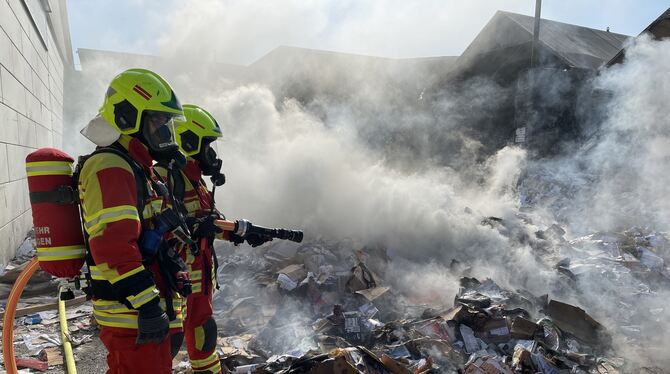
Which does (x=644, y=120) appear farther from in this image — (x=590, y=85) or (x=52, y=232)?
(x=52, y=232)

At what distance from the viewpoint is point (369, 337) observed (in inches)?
161

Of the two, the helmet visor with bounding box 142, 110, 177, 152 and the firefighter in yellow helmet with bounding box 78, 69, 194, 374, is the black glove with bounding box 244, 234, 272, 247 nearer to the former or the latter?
the firefighter in yellow helmet with bounding box 78, 69, 194, 374

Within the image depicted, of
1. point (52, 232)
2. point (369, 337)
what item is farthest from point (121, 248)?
point (369, 337)

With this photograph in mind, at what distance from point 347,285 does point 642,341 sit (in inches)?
121

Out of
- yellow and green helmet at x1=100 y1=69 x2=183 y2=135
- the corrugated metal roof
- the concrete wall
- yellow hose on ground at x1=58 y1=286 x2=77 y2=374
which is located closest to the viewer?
yellow and green helmet at x1=100 y1=69 x2=183 y2=135

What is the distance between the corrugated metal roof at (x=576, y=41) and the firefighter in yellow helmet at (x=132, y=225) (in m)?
15.4

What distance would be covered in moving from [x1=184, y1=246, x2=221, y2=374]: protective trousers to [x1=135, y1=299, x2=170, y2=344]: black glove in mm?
781

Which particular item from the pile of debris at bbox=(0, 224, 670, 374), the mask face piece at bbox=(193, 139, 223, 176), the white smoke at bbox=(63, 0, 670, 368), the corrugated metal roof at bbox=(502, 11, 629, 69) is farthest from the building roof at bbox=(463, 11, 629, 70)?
the mask face piece at bbox=(193, 139, 223, 176)

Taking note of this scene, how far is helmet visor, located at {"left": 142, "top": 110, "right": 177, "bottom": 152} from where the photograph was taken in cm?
200

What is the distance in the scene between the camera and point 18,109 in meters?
5.77

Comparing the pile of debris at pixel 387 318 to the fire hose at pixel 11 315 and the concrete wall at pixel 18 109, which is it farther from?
the fire hose at pixel 11 315

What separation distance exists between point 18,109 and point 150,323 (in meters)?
5.49

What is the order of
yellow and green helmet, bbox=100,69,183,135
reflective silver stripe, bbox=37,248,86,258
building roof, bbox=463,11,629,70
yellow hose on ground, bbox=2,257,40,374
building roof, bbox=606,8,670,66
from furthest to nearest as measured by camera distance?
building roof, bbox=463,11,629,70 < building roof, bbox=606,8,670,66 < yellow hose on ground, bbox=2,257,40,374 < yellow and green helmet, bbox=100,69,183,135 < reflective silver stripe, bbox=37,248,86,258

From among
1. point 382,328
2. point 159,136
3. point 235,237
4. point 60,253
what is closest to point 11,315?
point 60,253
